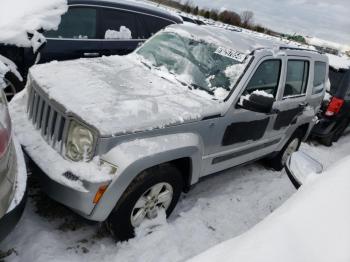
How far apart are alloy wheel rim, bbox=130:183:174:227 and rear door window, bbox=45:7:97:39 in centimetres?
303

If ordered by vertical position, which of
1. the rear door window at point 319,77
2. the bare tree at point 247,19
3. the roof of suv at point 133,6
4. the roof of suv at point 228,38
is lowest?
the bare tree at point 247,19

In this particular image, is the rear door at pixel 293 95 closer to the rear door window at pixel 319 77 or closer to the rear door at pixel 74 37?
the rear door window at pixel 319 77

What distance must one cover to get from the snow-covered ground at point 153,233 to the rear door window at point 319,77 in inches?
66.6

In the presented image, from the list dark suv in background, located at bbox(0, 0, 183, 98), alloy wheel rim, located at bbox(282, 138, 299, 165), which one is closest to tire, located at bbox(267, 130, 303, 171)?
alloy wheel rim, located at bbox(282, 138, 299, 165)

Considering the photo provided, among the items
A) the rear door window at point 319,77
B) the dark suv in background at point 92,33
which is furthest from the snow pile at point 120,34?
the rear door window at point 319,77

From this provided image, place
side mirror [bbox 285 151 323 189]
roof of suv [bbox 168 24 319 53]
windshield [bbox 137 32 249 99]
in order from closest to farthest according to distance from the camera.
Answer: side mirror [bbox 285 151 323 189] → windshield [bbox 137 32 249 99] → roof of suv [bbox 168 24 319 53]

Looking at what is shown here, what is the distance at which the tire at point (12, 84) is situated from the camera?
510 cm

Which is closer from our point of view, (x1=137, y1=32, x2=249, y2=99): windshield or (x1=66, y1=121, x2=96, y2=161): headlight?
(x1=66, y1=121, x2=96, y2=161): headlight

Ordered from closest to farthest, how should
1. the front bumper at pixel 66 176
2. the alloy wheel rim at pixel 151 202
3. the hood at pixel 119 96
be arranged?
the front bumper at pixel 66 176 < the hood at pixel 119 96 < the alloy wheel rim at pixel 151 202

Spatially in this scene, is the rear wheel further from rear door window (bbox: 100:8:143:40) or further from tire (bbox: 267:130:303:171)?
rear door window (bbox: 100:8:143:40)

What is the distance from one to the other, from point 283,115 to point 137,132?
245 centimetres

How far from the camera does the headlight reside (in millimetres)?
3072

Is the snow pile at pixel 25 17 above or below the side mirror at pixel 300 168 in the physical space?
below

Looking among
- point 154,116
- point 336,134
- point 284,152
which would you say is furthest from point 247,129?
point 336,134
